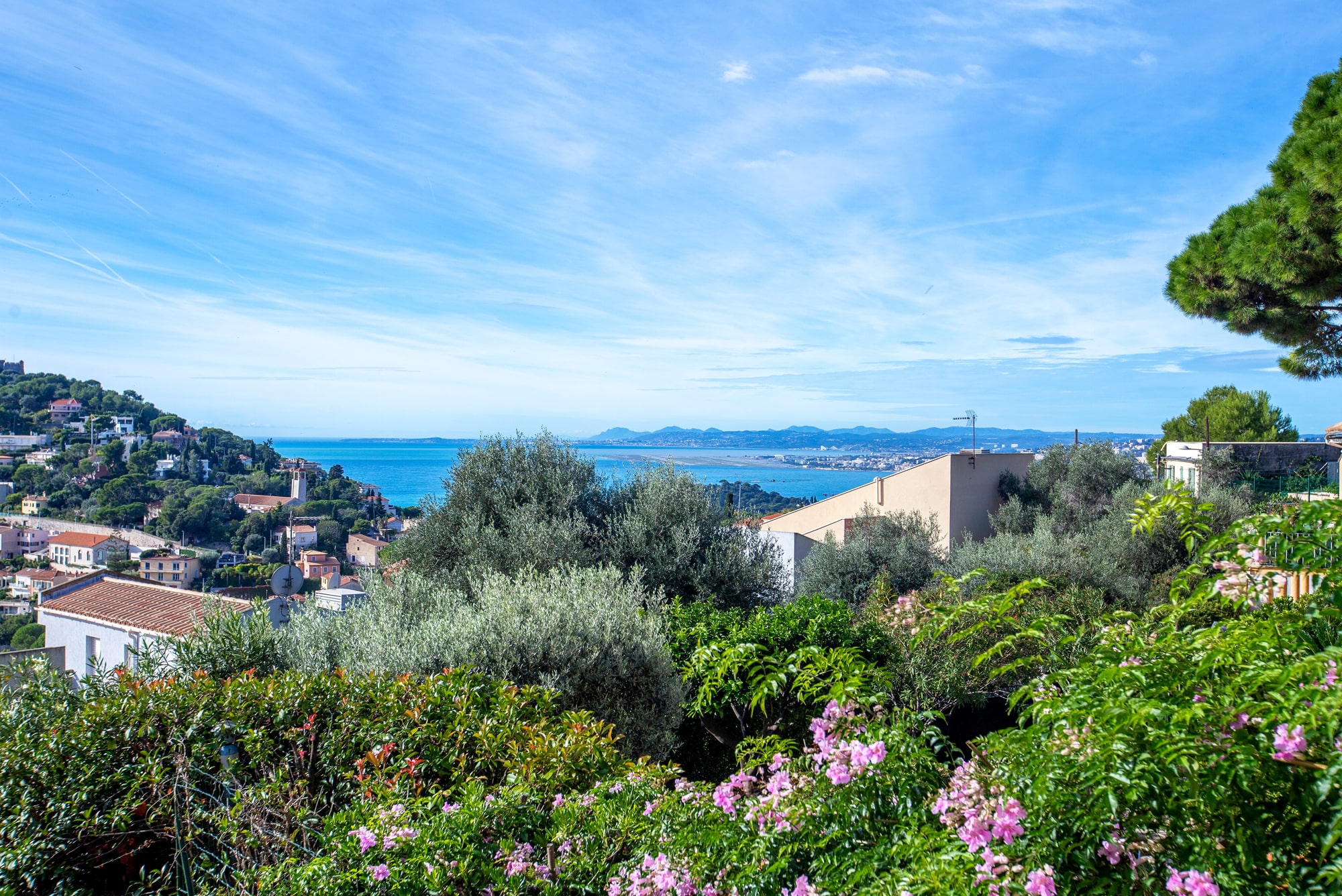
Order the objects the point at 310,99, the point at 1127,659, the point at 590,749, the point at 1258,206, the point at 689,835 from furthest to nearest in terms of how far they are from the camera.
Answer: the point at 310,99 → the point at 1258,206 → the point at 590,749 → the point at 1127,659 → the point at 689,835

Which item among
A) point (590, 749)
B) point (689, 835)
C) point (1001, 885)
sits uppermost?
point (1001, 885)

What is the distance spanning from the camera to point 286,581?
8.96 m

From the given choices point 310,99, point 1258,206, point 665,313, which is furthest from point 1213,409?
point 310,99

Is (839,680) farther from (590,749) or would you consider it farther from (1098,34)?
(1098,34)

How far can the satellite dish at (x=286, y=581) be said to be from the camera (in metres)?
8.67

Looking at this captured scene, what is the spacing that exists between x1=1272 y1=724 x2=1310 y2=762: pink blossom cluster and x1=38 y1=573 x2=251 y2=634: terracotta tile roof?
572 inches

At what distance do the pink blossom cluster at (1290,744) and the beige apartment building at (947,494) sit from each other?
59.1 feet

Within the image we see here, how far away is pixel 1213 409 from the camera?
34188 millimetres

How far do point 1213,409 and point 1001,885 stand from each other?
41.7 metres

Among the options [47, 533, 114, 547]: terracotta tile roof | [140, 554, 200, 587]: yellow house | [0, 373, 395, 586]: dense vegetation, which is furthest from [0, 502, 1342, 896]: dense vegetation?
[47, 533, 114, 547]: terracotta tile roof

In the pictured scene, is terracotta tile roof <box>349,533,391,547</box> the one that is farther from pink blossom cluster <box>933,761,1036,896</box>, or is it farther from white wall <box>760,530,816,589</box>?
pink blossom cluster <box>933,761,1036,896</box>

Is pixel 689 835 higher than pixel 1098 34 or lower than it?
lower

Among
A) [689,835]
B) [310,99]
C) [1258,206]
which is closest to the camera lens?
[689,835]

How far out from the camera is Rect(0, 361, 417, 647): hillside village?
2966cm
